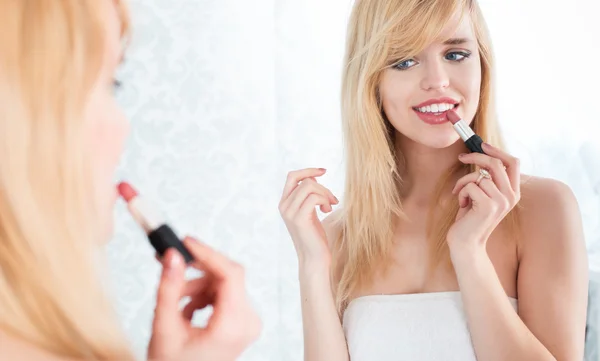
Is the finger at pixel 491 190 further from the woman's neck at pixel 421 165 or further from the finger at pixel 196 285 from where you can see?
the finger at pixel 196 285

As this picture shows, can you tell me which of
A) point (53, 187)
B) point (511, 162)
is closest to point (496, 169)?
point (511, 162)

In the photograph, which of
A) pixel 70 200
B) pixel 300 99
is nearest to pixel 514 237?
pixel 70 200

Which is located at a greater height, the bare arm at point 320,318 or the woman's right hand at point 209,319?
the woman's right hand at point 209,319

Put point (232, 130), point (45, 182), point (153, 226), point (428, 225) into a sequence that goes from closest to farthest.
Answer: point (45, 182) < point (153, 226) < point (428, 225) < point (232, 130)

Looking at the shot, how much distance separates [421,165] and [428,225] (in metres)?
0.11

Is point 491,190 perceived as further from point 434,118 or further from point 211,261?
point 211,261

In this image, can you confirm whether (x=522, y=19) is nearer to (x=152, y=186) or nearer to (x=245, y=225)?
(x=245, y=225)

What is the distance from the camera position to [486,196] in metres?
0.96

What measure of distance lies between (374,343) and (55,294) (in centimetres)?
78

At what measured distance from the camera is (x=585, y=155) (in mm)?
1699

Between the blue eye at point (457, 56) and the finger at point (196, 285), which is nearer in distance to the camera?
the finger at point (196, 285)

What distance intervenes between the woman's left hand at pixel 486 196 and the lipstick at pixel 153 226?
0.57 m

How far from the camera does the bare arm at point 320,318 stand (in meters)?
1.10


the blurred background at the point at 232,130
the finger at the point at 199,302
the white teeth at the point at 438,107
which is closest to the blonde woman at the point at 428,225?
the white teeth at the point at 438,107
